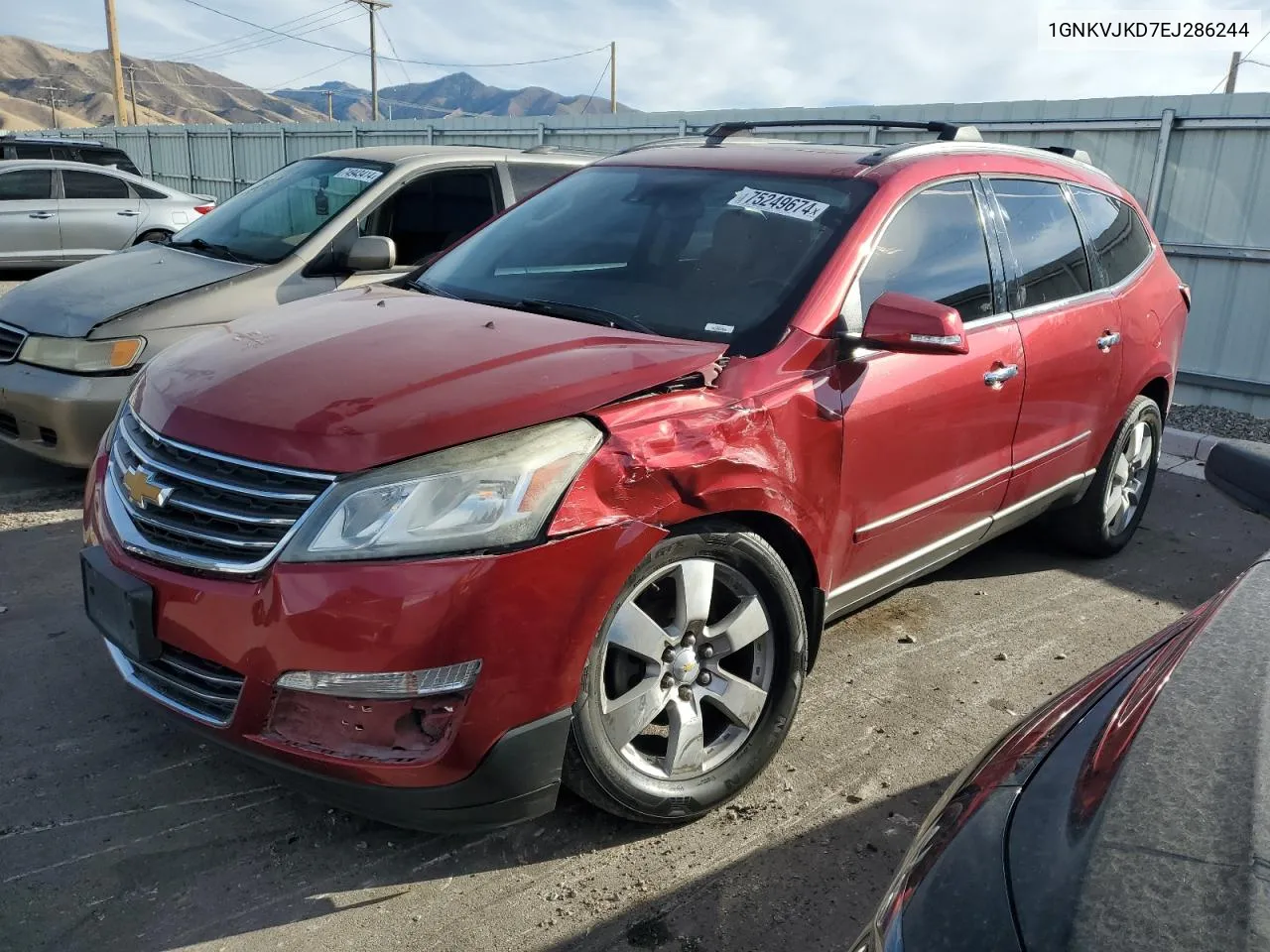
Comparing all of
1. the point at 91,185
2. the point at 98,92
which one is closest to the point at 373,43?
the point at 91,185

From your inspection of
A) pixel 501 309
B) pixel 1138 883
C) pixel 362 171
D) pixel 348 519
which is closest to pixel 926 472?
pixel 501 309

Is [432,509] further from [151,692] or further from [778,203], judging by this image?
[778,203]

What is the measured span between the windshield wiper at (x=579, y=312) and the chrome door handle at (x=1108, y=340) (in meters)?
2.26

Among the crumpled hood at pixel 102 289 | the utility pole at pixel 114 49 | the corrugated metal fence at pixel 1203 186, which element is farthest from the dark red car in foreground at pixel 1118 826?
the utility pole at pixel 114 49

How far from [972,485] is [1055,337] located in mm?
764

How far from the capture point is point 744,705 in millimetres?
2824

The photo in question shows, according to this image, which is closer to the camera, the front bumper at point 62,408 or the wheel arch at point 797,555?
the wheel arch at point 797,555

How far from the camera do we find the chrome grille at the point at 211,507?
2.30 meters

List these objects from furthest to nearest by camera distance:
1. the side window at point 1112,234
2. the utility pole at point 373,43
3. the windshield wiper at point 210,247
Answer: the utility pole at point 373,43 → the windshield wiper at point 210,247 → the side window at point 1112,234

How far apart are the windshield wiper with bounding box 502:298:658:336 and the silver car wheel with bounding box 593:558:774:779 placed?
797mm

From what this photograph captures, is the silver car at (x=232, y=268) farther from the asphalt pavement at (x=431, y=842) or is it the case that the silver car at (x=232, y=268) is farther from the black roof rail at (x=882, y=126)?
the black roof rail at (x=882, y=126)

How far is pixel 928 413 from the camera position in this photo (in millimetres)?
3342

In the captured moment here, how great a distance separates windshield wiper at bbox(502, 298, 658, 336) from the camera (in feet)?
10.1

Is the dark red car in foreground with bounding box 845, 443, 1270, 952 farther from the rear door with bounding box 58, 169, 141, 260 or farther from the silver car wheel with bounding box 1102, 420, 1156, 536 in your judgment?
the rear door with bounding box 58, 169, 141, 260
